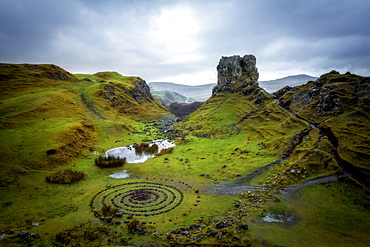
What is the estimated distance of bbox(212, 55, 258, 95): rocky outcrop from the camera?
560 ft

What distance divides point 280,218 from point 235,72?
15812cm

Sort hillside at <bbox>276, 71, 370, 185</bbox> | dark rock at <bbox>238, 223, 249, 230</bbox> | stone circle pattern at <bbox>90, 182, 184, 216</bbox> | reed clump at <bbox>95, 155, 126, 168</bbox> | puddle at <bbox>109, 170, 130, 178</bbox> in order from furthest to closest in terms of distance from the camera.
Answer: reed clump at <bbox>95, 155, 126, 168</bbox>
puddle at <bbox>109, 170, 130, 178</bbox>
hillside at <bbox>276, 71, 370, 185</bbox>
stone circle pattern at <bbox>90, 182, 184, 216</bbox>
dark rock at <bbox>238, 223, 249, 230</bbox>

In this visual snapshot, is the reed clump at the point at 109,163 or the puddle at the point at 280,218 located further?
the reed clump at the point at 109,163

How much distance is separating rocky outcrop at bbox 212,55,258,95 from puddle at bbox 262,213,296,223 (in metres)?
144

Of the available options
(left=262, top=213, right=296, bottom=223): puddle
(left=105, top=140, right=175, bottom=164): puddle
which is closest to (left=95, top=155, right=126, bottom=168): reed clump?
(left=105, top=140, right=175, bottom=164): puddle

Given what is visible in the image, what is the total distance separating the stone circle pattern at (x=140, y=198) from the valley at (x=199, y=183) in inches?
7.2

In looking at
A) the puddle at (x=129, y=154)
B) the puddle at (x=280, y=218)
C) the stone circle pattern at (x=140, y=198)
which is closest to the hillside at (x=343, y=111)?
the puddle at (x=280, y=218)

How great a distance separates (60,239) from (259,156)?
4983 cm

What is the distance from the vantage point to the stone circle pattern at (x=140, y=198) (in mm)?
32438

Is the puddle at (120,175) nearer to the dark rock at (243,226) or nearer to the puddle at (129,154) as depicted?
the puddle at (129,154)

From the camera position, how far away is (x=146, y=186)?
4212 centimetres

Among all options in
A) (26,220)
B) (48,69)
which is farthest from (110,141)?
(48,69)

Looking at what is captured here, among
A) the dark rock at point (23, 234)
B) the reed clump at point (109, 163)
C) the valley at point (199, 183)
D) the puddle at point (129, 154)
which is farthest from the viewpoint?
the puddle at point (129, 154)

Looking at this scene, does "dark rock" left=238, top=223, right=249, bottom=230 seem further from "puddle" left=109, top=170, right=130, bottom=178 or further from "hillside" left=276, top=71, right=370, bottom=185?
"puddle" left=109, top=170, right=130, bottom=178
